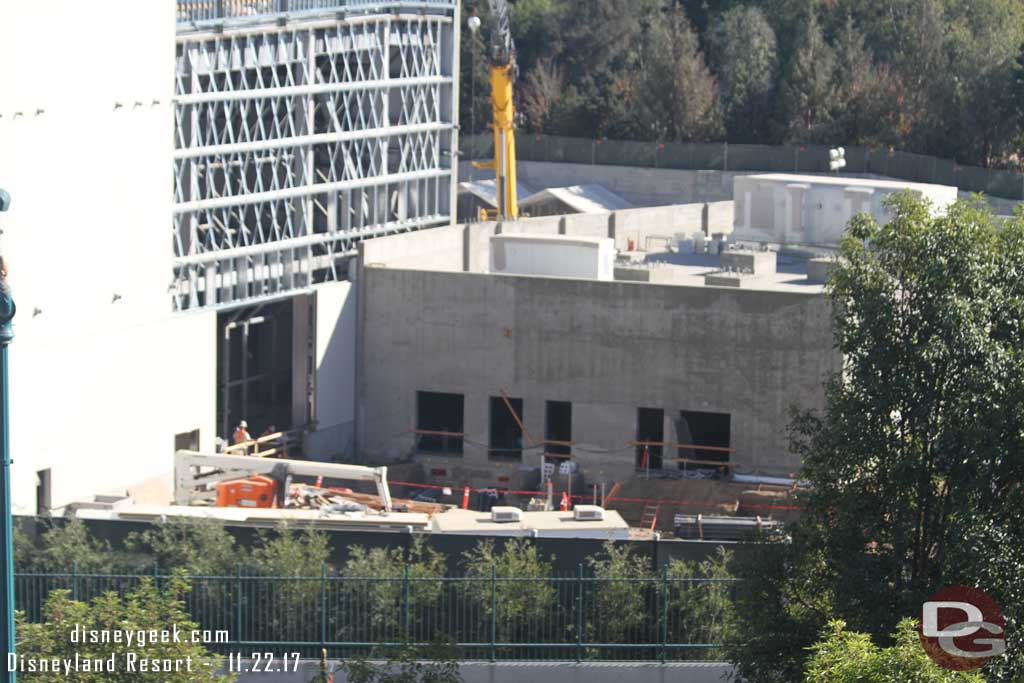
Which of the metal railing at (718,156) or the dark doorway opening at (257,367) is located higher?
the metal railing at (718,156)

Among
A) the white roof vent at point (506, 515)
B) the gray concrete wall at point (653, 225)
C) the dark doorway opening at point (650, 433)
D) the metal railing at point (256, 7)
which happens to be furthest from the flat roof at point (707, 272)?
the white roof vent at point (506, 515)

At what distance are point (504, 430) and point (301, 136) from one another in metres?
9.11

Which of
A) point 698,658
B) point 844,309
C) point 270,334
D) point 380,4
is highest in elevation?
point 380,4

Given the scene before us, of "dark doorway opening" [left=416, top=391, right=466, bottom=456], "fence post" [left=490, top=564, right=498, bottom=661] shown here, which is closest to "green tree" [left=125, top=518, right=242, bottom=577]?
"fence post" [left=490, top=564, right=498, bottom=661]

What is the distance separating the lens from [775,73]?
296ft

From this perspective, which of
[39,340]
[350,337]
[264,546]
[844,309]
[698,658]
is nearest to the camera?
[844,309]

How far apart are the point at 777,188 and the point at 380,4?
1377 cm

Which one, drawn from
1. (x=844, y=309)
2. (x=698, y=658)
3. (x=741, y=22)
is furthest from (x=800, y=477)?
(x=741, y=22)

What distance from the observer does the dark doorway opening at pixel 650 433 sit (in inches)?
1777

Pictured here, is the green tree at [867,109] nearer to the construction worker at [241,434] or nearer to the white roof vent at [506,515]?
the construction worker at [241,434]

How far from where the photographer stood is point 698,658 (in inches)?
1160

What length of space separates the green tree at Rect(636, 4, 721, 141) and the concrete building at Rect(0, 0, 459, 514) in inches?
1457

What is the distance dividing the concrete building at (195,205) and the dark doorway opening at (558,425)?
5.40m

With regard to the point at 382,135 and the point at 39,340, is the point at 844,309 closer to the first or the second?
the point at 39,340
